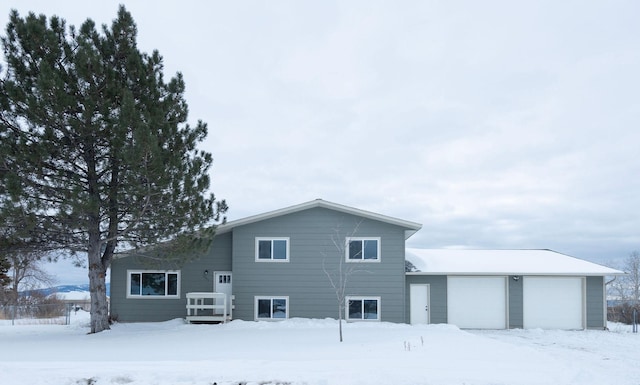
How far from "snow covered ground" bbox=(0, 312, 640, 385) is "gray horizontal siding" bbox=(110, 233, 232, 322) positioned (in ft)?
6.30

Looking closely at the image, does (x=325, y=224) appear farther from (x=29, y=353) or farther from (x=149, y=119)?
(x=29, y=353)

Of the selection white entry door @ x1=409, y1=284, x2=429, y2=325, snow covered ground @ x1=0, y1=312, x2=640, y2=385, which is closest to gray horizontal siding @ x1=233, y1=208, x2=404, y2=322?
snow covered ground @ x1=0, y1=312, x2=640, y2=385

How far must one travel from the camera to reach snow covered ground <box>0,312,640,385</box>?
33.8 ft

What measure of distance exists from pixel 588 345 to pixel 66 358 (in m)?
14.3

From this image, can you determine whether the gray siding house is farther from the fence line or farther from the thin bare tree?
the fence line

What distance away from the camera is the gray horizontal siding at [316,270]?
20984mm

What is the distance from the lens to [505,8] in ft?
51.2

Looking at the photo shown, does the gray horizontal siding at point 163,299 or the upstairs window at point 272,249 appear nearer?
the upstairs window at point 272,249

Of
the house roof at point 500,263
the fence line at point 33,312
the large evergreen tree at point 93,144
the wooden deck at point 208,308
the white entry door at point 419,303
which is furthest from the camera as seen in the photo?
the fence line at point 33,312

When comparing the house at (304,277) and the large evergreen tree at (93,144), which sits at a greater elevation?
the large evergreen tree at (93,144)

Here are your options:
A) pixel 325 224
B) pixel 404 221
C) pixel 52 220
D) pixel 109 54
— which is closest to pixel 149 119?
pixel 109 54

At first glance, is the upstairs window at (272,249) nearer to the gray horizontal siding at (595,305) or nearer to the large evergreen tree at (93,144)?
the large evergreen tree at (93,144)

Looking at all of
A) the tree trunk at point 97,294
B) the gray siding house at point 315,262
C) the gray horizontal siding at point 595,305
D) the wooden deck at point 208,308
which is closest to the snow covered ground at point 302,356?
the tree trunk at point 97,294

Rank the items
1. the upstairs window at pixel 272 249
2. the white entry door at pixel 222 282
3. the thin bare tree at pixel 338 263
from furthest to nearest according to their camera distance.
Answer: the white entry door at pixel 222 282 < the upstairs window at pixel 272 249 < the thin bare tree at pixel 338 263
